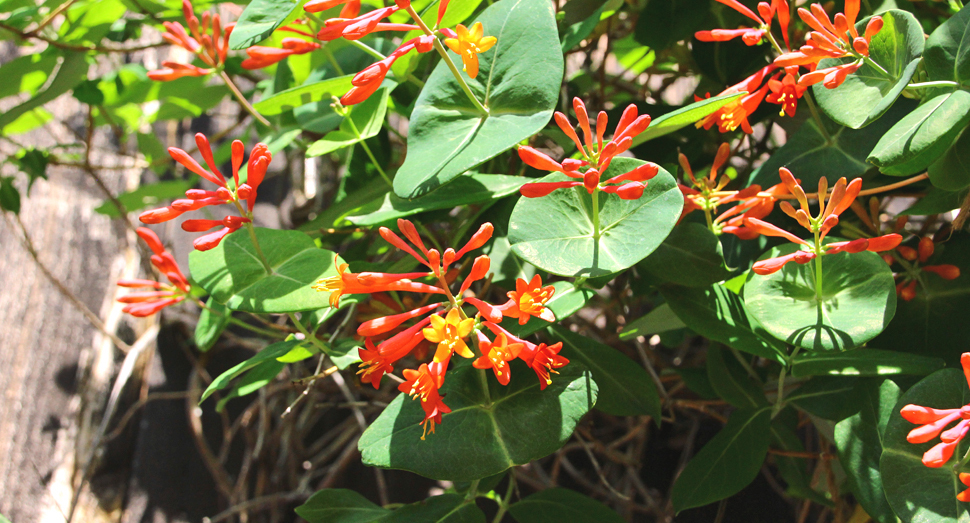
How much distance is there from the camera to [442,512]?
70cm

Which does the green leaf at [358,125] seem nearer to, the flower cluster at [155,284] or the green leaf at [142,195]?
the flower cluster at [155,284]

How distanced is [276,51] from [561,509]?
0.62m

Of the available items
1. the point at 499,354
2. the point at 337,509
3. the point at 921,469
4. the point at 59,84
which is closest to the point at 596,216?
the point at 499,354

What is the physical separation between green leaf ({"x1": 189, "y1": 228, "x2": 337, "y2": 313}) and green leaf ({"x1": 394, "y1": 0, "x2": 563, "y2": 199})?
13 cm

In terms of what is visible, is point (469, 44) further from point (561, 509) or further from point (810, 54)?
point (561, 509)

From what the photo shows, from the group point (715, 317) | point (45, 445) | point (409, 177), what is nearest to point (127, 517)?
point (45, 445)

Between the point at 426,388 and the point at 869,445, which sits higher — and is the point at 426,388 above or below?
above

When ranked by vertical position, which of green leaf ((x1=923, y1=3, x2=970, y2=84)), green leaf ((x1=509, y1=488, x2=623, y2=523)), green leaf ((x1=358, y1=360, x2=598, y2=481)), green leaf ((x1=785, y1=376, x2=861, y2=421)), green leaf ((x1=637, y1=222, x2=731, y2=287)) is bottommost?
green leaf ((x1=509, y1=488, x2=623, y2=523))

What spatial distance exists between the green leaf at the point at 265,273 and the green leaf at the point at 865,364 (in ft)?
1.56

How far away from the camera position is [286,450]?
1.14m

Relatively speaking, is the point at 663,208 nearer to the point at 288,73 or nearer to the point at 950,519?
the point at 950,519

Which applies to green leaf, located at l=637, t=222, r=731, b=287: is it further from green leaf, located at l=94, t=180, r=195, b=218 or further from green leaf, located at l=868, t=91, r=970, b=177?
green leaf, located at l=94, t=180, r=195, b=218

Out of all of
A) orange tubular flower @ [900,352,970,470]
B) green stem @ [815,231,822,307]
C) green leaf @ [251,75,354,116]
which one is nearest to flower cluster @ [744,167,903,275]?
green stem @ [815,231,822,307]

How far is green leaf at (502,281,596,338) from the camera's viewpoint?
0.59m
